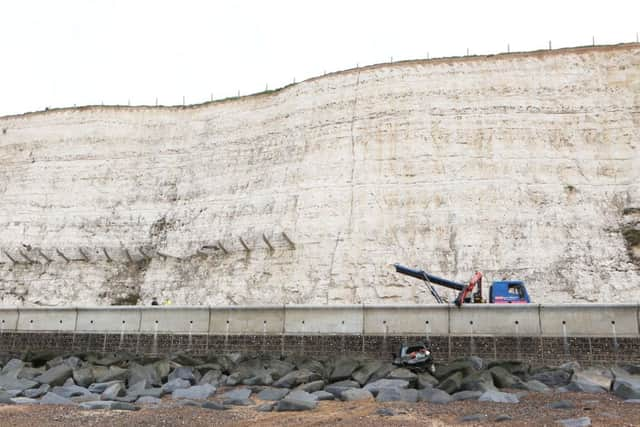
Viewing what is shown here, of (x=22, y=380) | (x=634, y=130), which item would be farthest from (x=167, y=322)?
(x=634, y=130)

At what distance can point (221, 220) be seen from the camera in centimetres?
2709

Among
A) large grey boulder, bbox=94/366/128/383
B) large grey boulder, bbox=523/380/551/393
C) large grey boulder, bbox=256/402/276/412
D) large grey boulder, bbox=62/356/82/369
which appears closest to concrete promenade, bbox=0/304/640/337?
large grey boulder, bbox=62/356/82/369

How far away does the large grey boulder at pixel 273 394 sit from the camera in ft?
40.5

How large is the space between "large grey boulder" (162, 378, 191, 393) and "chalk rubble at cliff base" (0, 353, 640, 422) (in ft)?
0.07

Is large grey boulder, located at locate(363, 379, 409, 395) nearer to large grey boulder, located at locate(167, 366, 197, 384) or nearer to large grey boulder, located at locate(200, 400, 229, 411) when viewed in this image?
large grey boulder, located at locate(200, 400, 229, 411)

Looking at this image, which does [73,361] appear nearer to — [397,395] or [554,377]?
[397,395]

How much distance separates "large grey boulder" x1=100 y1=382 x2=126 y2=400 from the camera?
12.7 meters

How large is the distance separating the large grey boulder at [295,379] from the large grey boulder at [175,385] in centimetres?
195

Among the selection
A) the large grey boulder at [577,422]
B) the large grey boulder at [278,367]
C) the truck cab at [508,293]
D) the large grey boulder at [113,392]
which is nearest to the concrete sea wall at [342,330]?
the large grey boulder at [278,367]

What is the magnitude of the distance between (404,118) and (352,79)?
143 inches

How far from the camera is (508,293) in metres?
18.3

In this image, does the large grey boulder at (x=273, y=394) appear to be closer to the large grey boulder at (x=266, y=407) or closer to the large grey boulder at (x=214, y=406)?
the large grey boulder at (x=266, y=407)

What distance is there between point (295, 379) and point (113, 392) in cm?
375

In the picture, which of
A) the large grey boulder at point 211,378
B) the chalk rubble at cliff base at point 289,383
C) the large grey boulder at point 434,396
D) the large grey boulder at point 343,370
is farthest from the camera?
the large grey boulder at point 211,378
